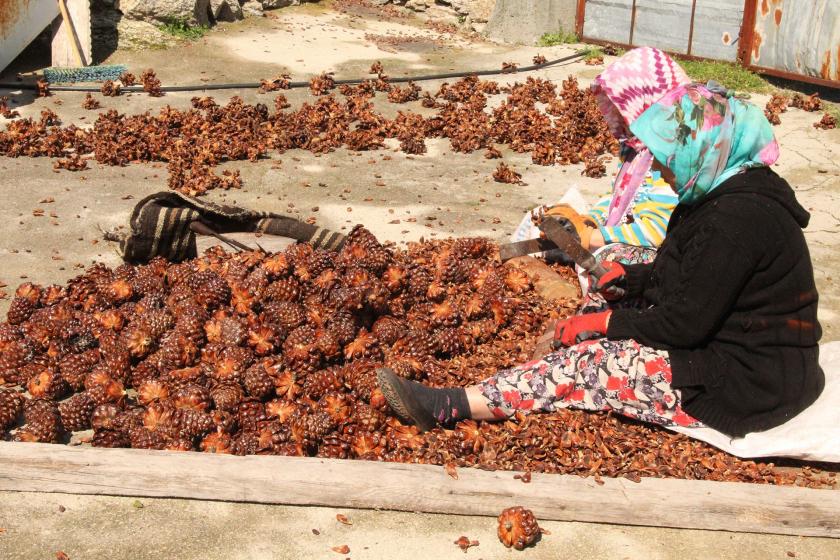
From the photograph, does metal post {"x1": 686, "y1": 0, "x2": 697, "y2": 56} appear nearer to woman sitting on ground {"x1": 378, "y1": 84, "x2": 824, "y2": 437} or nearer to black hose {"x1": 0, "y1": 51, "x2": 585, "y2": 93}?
black hose {"x1": 0, "y1": 51, "x2": 585, "y2": 93}

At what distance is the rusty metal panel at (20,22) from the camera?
990 cm

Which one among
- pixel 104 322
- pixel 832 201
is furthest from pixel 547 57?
pixel 104 322

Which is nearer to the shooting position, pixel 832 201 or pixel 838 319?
pixel 838 319

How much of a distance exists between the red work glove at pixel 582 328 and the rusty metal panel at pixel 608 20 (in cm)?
921

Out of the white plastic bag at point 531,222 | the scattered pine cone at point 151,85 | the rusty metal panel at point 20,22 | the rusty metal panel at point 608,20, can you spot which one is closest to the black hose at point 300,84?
the scattered pine cone at point 151,85

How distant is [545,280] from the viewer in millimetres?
5309

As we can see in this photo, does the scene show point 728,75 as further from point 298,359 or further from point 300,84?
point 298,359

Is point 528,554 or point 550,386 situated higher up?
point 550,386

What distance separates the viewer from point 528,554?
333cm

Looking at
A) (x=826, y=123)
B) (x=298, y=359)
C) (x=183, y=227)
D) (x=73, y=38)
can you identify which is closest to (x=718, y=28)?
(x=826, y=123)

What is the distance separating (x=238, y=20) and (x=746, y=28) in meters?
7.10

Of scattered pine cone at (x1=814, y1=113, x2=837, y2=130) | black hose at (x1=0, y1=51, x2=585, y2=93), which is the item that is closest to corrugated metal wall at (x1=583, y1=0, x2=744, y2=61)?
black hose at (x1=0, y1=51, x2=585, y2=93)

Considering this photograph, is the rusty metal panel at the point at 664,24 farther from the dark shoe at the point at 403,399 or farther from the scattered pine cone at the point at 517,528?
the scattered pine cone at the point at 517,528

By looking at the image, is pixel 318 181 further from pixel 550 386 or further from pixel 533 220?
pixel 550 386
